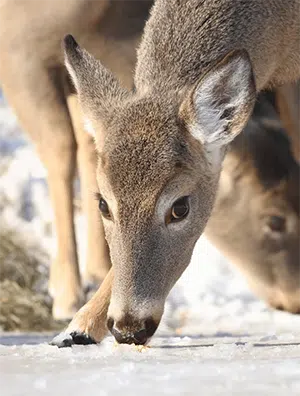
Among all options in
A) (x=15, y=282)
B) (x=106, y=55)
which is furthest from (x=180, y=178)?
(x=15, y=282)

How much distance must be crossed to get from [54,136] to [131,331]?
4254 mm

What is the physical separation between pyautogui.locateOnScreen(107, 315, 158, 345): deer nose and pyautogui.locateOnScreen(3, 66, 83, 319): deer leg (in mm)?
3883

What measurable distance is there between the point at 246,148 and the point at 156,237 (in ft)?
14.4

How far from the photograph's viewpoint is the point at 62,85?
32.4 feet

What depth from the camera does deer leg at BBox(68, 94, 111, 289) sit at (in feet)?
32.8

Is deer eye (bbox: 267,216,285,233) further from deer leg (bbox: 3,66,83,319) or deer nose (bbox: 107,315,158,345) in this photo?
deer nose (bbox: 107,315,158,345)

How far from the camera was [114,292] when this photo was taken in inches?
234

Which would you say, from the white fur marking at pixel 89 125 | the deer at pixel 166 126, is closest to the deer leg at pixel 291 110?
the deer at pixel 166 126

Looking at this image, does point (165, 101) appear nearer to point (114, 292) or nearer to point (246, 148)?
point (114, 292)

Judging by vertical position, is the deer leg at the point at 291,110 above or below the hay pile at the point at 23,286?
above

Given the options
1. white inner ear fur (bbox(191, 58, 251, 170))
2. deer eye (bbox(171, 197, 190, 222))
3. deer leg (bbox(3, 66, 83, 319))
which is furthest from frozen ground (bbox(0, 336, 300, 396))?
deer leg (bbox(3, 66, 83, 319))

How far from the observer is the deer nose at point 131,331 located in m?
5.71

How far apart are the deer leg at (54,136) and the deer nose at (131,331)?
153 inches

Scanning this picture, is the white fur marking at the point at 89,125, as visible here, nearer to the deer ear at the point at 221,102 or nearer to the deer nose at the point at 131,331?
the deer ear at the point at 221,102
